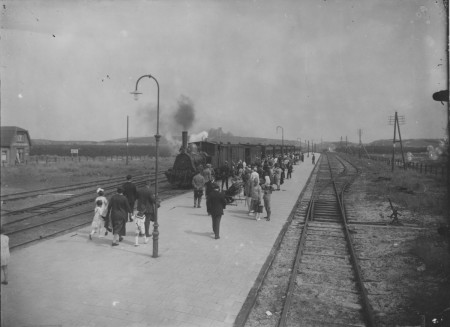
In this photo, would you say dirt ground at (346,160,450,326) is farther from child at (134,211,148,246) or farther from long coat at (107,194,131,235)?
long coat at (107,194,131,235)

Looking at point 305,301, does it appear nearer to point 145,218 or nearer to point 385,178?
point 145,218

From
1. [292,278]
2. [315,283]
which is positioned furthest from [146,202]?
[315,283]

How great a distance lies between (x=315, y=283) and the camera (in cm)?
720

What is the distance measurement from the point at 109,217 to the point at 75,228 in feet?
8.92

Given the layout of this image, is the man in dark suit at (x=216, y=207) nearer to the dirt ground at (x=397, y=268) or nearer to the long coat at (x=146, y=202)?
the long coat at (x=146, y=202)

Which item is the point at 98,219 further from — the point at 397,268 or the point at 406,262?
the point at 406,262

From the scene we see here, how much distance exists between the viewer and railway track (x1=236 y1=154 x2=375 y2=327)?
574cm

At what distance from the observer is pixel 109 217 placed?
30.1 ft

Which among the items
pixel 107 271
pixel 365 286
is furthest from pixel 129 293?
pixel 365 286

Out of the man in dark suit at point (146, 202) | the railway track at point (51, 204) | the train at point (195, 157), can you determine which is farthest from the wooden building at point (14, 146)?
the man in dark suit at point (146, 202)

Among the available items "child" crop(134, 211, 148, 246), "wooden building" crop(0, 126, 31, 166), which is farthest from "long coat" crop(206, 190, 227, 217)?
"wooden building" crop(0, 126, 31, 166)

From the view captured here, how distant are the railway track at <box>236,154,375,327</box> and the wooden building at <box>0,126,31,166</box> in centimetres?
3556

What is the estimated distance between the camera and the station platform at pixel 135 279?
17.8 ft

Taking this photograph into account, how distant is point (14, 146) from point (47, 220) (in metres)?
32.7
